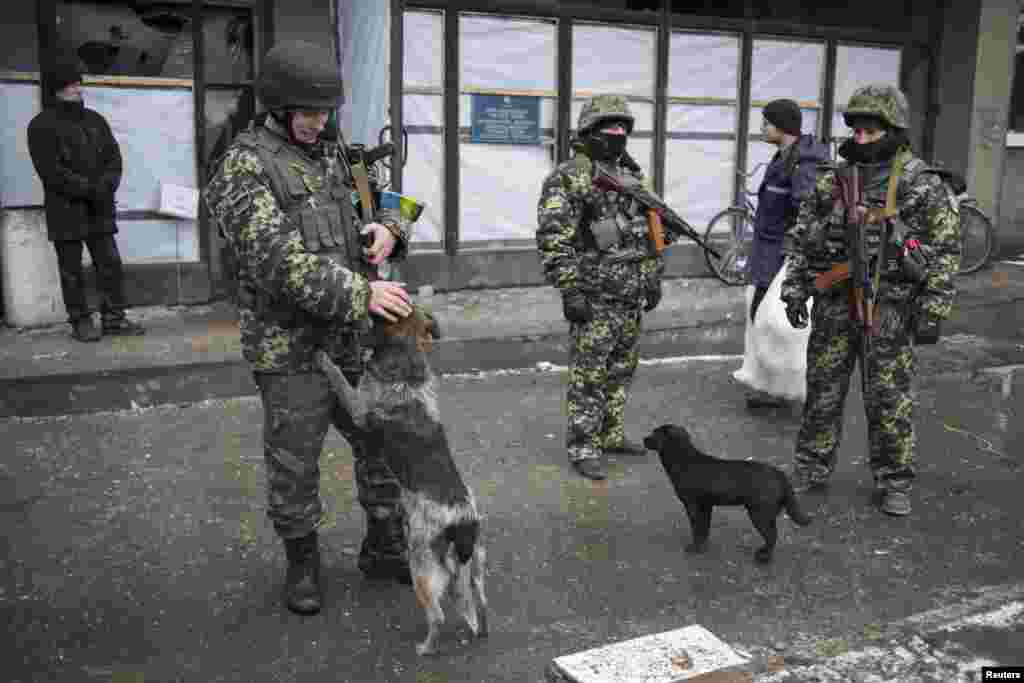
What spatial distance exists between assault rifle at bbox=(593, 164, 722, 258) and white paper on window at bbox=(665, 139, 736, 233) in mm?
5308

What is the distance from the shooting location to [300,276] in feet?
11.0

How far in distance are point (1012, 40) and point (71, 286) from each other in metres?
10.9

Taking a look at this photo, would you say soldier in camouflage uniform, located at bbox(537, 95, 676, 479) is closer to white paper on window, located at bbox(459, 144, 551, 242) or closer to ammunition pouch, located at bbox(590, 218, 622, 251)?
ammunition pouch, located at bbox(590, 218, 622, 251)

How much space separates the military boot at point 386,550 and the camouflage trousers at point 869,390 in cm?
229

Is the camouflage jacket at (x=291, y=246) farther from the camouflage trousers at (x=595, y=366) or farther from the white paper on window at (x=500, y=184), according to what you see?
the white paper on window at (x=500, y=184)

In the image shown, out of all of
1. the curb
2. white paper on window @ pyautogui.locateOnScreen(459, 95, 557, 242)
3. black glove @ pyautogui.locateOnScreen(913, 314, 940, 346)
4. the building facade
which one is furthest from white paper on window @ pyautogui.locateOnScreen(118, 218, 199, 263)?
black glove @ pyautogui.locateOnScreen(913, 314, 940, 346)

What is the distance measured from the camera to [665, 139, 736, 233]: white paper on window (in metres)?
10.6

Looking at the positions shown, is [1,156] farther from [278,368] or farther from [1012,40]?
[1012,40]

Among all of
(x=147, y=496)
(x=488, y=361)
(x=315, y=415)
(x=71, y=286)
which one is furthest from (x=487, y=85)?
(x=315, y=415)

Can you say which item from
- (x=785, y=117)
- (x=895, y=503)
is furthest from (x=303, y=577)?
(x=785, y=117)

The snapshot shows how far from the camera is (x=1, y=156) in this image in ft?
25.6

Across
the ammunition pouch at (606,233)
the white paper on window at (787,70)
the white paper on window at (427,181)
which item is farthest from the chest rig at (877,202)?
the white paper on window at (787,70)

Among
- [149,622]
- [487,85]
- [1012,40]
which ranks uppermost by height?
[1012,40]

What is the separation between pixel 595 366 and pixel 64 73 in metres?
4.56
